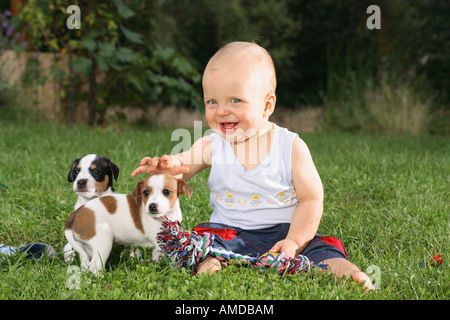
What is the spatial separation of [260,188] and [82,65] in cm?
535

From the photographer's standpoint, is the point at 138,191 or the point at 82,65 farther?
the point at 82,65

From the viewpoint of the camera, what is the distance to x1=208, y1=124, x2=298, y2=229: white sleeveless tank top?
8.18 feet

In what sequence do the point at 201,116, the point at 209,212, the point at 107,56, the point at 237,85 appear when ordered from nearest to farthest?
the point at 237,85, the point at 209,212, the point at 107,56, the point at 201,116

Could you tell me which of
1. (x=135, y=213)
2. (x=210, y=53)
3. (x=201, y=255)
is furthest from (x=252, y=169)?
(x=210, y=53)

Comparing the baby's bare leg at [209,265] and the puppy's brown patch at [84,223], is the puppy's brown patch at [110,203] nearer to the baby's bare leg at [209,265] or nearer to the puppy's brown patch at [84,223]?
the puppy's brown patch at [84,223]

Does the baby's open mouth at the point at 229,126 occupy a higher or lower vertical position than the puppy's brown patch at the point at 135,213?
higher

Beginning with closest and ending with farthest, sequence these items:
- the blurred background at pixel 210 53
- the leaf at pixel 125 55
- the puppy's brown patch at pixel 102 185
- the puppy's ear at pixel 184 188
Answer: the puppy's ear at pixel 184 188, the puppy's brown patch at pixel 102 185, the leaf at pixel 125 55, the blurred background at pixel 210 53

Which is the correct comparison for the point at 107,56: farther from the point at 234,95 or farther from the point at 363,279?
the point at 363,279

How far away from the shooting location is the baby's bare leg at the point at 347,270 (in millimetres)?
2107

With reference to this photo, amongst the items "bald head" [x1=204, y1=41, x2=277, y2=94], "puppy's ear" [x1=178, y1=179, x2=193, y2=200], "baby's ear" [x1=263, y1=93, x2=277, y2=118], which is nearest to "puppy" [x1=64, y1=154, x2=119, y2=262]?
"puppy's ear" [x1=178, y1=179, x2=193, y2=200]

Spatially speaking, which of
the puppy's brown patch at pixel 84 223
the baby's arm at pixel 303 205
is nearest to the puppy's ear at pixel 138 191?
the puppy's brown patch at pixel 84 223

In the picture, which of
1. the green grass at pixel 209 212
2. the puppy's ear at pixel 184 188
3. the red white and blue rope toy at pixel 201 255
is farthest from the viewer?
the puppy's ear at pixel 184 188

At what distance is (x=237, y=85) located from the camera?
2.25 m

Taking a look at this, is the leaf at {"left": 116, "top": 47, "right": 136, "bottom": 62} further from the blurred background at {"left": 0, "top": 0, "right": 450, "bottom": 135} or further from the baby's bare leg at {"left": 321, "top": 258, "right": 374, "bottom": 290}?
the baby's bare leg at {"left": 321, "top": 258, "right": 374, "bottom": 290}
